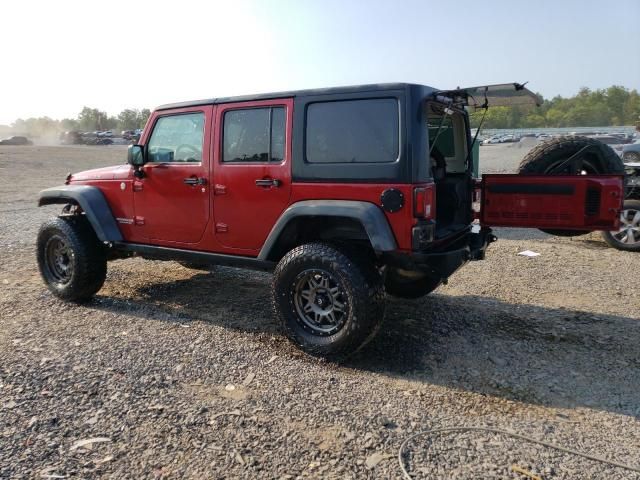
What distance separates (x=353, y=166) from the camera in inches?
148

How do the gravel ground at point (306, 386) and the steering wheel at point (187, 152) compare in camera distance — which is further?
the steering wheel at point (187, 152)

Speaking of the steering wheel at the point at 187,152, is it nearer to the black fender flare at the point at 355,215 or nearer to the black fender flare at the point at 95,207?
the black fender flare at the point at 95,207

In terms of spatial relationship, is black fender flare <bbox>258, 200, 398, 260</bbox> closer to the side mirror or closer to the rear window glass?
the rear window glass

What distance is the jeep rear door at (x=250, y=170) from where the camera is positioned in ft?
13.5

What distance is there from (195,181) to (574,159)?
3487 millimetres

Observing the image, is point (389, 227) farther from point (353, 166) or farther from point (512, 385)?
point (512, 385)

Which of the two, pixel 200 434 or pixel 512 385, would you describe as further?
pixel 512 385

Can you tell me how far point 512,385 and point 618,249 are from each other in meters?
5.01

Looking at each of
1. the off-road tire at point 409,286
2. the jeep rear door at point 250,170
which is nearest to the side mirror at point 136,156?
the jeep rear door at point 250,170

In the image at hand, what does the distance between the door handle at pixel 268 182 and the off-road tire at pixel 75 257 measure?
211 centimetres

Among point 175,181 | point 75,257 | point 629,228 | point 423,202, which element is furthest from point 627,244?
point 75,257

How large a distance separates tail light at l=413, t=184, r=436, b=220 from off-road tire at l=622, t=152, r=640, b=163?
45.5ft

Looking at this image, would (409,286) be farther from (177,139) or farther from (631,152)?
(631,152)

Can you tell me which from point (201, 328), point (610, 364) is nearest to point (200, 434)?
point (201, 328)
